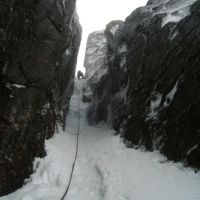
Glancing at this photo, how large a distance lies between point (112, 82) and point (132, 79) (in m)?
6.01

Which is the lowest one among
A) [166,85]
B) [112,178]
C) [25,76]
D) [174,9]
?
[112,178]

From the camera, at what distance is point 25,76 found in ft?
37.0

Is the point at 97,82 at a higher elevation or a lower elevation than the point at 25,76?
lower

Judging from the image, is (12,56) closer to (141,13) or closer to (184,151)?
(184,151)

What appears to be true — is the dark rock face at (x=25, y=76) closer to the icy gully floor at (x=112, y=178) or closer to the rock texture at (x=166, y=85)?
the icy gully floor at (x=112, y=178)

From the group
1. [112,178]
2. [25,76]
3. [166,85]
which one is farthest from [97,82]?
[112,178]

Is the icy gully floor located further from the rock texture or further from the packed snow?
the packed snow

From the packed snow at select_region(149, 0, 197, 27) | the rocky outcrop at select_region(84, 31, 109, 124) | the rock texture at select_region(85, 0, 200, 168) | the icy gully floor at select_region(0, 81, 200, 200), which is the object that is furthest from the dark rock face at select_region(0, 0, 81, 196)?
the rocky outcrop at select_region(84, 31, 109, 124)

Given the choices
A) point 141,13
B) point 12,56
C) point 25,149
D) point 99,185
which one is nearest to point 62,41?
point 12,56

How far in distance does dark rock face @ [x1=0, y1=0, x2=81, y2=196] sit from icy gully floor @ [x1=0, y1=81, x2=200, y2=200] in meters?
0.81

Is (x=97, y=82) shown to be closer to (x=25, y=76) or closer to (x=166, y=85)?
(x=166, y=85)

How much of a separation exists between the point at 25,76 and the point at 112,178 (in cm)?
547

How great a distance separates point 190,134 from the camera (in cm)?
1106

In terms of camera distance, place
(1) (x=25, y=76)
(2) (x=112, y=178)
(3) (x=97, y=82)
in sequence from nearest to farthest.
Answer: (1) (x=25, y=76), (2) (x=112, y=178), (3) (x=97, y=82)
